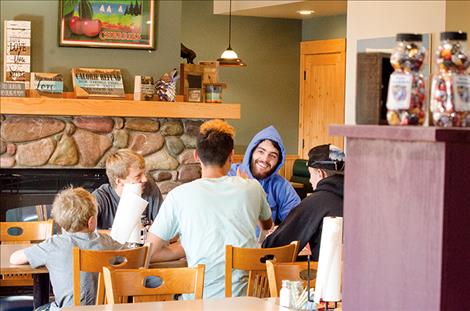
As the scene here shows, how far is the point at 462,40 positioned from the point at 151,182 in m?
3.76

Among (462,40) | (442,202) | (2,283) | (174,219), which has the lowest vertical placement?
(2,283)

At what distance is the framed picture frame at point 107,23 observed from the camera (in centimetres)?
723

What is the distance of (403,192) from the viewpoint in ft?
6.85

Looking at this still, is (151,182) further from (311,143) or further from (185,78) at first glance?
(311,143)

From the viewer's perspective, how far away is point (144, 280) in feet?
11.9

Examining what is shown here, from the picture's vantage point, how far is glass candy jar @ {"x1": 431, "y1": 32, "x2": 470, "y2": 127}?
6.77 feet

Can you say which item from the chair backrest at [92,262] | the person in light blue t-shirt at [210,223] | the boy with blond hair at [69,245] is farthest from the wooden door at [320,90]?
the chair backrest at [92,262]

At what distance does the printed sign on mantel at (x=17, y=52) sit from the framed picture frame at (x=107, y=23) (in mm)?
278

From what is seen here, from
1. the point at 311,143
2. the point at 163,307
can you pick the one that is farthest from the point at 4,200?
the point at 311,143

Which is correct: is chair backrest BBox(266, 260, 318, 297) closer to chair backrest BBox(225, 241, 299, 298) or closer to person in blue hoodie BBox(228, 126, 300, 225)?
chair backrest BBox(225, 241, 299, 298)

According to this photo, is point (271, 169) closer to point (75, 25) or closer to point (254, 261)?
point (254, 261)

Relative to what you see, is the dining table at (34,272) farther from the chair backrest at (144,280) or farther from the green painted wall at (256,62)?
the green painted wall at (256,62)

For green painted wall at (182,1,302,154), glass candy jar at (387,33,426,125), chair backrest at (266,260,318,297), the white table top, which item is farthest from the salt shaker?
green painted wall at (182,1,302,154)

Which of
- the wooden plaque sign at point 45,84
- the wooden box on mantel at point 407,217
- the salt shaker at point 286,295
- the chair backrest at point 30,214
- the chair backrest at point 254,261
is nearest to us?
the wooden box on mantel at point 407,217
